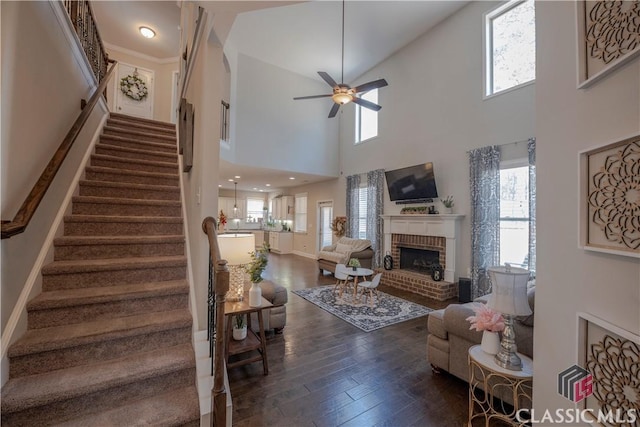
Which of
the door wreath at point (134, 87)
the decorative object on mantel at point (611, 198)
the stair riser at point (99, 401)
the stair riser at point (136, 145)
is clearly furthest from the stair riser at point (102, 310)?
the door wreath at point (134, 87)

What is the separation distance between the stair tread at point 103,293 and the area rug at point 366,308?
2372mm

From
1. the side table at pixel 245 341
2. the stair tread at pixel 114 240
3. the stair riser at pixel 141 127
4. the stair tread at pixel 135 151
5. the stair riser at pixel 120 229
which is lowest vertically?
the side table at pixel 245 341

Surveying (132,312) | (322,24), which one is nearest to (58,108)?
(132,312)

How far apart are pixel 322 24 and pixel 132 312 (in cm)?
624

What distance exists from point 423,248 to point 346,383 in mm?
4122

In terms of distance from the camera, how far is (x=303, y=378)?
234cm

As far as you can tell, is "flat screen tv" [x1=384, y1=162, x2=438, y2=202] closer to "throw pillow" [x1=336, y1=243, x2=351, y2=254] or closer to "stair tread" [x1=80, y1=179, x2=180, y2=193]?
"throw pillow" [x1=336, y1=243, x2=351, y2=254]

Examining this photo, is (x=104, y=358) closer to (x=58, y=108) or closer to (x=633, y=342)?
(x=58, y=108)

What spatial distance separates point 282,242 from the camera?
34.8ft

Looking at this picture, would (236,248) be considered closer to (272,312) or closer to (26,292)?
(272,312)

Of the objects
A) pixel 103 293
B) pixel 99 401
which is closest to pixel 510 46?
pixel 103 293

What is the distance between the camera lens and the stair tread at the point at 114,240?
7.18ft

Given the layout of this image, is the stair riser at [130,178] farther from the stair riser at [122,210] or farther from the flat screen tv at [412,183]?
the flat screen tv at [412,183]

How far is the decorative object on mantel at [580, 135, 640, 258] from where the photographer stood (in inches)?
30.6
